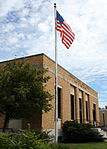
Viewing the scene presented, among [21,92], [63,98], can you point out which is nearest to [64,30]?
[21,92]

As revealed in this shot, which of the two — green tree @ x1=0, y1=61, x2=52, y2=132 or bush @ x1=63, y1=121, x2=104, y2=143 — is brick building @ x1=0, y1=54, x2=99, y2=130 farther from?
green tree @ x1=0, y1=61, x2=52, y2=132

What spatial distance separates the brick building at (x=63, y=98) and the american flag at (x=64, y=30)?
4201mm

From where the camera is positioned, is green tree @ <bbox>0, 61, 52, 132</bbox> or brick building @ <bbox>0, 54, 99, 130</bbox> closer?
green tree @ <bbox>0, 61, 52, 132</bbox>

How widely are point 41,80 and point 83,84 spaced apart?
57.7ft

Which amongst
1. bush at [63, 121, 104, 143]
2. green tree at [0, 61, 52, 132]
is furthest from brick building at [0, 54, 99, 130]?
green tree at [0, 61, 52, 132]

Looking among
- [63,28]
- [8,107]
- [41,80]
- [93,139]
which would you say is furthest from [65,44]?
[93,139]

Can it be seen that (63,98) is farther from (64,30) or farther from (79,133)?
(64,30)

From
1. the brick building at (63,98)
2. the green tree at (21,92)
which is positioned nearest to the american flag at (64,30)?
the green tree at (21,92)

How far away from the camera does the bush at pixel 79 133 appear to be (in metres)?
21.8

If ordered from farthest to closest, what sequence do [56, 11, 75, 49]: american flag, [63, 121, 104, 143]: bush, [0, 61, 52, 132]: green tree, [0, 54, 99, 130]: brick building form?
[63, 121, 104, 143]: bush → [0, 54, 99, 130]: brick building → [56, 11, 75, 49]: american flag → [0, 61, 52, 132]: green tree

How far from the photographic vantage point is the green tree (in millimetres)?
15445

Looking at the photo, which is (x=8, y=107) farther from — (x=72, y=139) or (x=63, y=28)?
(x=72, y=139)

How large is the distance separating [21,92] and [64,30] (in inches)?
223

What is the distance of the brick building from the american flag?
13.8ft
